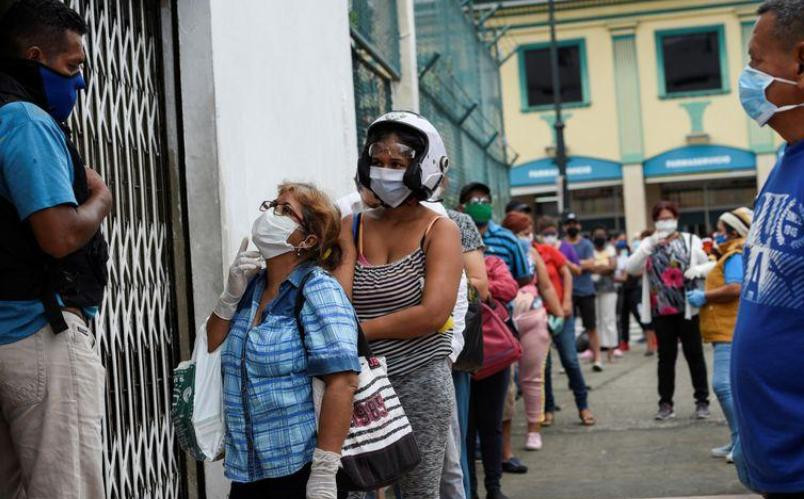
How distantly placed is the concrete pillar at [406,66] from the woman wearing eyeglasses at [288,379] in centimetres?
645

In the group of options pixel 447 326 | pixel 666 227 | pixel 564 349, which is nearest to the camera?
pixel 447 326

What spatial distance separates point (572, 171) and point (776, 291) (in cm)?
2974

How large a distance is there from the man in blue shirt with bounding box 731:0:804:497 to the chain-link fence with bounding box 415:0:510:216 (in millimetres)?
7598

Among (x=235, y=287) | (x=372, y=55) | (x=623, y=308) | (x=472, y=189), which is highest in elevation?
(x=372, y=55)

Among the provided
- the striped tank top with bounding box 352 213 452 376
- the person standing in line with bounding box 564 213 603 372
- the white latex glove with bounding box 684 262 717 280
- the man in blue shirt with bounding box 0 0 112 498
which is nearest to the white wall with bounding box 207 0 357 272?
the striped tank top with bounding box 352 213 452 376

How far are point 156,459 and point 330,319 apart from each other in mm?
2005

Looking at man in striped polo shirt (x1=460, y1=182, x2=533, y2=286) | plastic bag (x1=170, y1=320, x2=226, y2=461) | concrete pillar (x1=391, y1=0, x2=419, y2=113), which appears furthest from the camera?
concrete pillar (x1=391, y1=0, x2=419, y2=113)

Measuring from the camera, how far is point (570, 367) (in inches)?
413

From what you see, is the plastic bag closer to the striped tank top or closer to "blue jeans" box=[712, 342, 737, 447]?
the striped tank top

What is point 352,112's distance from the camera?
27.4 feet

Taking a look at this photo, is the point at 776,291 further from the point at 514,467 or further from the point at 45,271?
the point at 514,467

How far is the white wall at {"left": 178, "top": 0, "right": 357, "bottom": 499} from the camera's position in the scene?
566 cm

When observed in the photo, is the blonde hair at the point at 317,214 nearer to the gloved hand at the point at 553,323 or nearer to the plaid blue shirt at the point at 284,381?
the plaid blue shirt at the point at 284,381

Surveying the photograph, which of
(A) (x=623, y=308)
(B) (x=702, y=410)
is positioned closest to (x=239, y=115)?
(B) (x=702, y=410)
